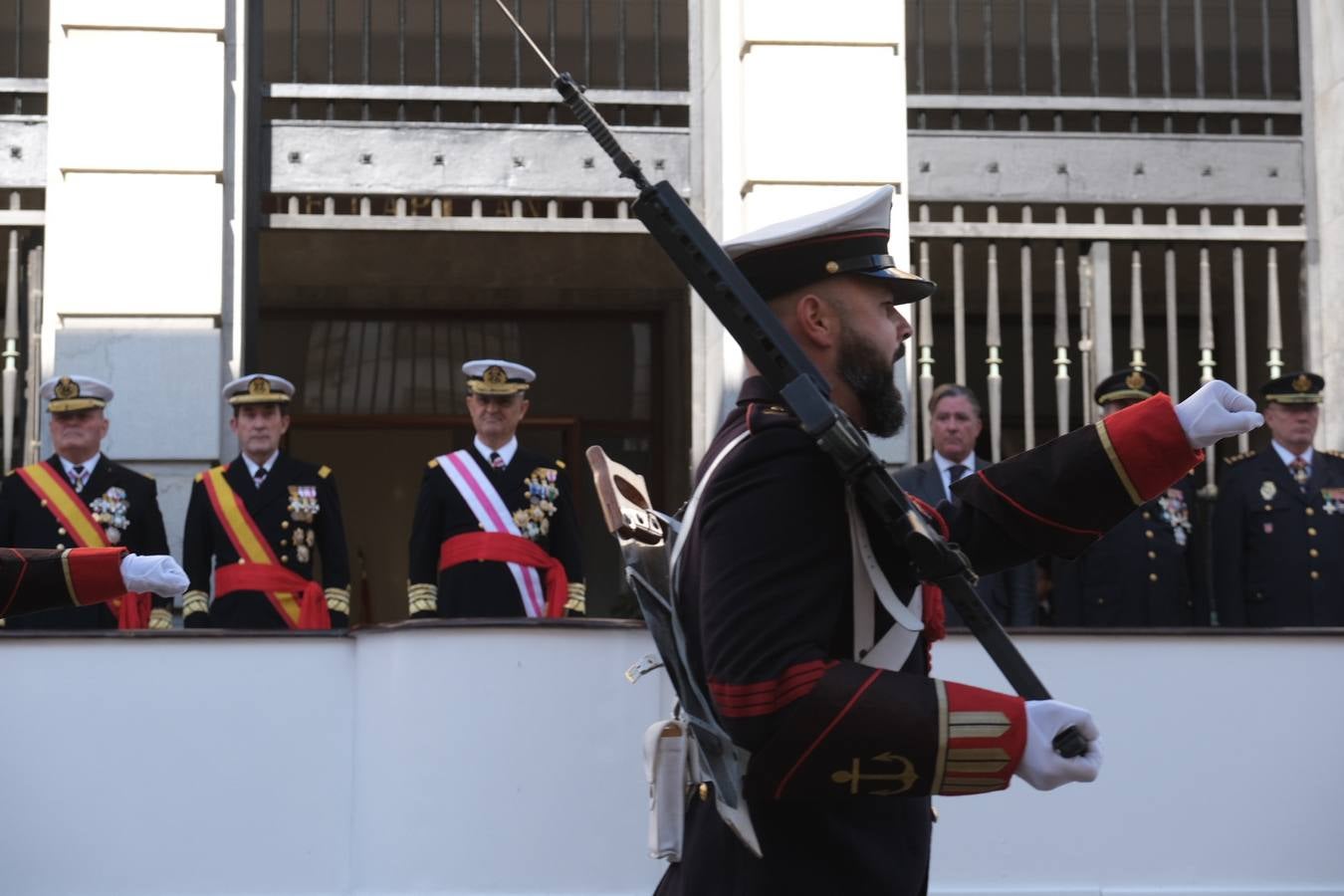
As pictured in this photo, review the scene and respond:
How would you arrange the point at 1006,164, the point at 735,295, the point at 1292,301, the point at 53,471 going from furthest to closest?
the point at 1292,301, the point at 1006,164, the point at 53,471, the point at 735,295

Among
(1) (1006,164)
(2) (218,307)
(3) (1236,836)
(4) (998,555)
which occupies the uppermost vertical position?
(1) (1006,164)

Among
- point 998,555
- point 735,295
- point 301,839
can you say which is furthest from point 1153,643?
point 735,295

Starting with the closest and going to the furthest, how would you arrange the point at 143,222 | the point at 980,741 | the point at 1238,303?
the point at 980,741 → the point at 143,222 → the point at 1238,303

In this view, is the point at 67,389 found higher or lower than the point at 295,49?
lower

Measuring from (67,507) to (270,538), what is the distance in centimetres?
70

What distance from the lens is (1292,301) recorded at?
962cm

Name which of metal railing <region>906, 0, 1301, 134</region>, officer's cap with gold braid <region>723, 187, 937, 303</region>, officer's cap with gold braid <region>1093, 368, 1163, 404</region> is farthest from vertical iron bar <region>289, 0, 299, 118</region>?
officer's cap with gold braid <region>723, 187, 937, 303</region>

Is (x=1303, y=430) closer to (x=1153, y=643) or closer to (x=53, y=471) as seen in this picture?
(x=1153, y=643)

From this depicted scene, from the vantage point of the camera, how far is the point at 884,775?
7.97ft

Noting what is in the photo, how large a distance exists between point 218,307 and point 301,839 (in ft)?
8.50

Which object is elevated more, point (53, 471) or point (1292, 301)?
point (1292, 301)

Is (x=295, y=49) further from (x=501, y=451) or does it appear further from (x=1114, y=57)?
(x=1114, y=57)

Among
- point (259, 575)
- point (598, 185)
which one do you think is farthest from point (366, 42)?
point (259, 575)

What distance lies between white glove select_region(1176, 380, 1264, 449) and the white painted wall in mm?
2823
